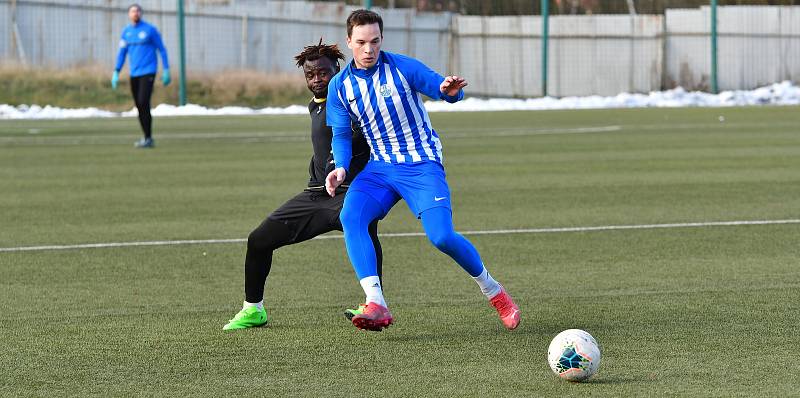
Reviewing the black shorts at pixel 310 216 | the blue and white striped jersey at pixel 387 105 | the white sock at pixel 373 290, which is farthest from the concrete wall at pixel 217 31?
the white sock at pixel 373 290

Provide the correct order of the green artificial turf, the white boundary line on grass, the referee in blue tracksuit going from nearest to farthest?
the green artificial turf < the white boundary line on grass < the referee in blue tracksuit

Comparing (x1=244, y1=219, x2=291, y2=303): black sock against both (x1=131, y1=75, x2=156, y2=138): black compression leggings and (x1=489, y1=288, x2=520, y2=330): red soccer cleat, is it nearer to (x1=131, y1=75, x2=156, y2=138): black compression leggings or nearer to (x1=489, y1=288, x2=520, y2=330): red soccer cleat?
(x1=489, y1=288, x2=520, y2=330): red soccer cleat

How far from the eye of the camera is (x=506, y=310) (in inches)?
281

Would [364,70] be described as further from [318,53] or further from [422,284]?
[422,284]

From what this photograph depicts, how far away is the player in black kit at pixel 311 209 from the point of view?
738 cm

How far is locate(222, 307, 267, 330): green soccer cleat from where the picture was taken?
289 inches

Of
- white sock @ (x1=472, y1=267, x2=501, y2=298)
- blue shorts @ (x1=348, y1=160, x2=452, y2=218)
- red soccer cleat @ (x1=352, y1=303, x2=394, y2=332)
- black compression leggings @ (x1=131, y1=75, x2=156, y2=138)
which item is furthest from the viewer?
black compression leggings @ (x1=131, y1=75, x2=156, y2=138)

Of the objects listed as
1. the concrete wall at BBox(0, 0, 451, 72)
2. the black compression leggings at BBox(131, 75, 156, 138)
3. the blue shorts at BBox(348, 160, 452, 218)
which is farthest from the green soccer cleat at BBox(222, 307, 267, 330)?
the concrete wall at BBox(0, 0, 451, 72)

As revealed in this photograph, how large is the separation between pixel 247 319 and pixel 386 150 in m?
1.16

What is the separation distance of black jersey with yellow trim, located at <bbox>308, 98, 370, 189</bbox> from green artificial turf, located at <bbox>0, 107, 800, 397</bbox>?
79 centimetres

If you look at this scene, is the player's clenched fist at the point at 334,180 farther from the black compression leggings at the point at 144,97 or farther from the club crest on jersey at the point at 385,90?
the black compression leggings at the point at 144,97

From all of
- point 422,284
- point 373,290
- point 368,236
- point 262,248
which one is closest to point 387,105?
point 368,236

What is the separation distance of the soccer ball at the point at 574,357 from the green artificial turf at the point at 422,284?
2.3 inches

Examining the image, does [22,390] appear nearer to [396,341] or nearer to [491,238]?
[396,341]
